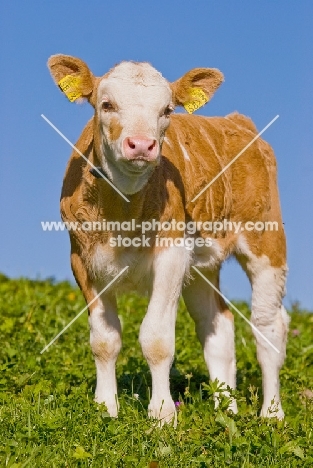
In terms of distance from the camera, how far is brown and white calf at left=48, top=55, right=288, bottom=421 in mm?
6734

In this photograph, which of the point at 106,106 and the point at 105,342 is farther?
the point at 105,342

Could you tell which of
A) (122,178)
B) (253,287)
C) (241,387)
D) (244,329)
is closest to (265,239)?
(253,287)

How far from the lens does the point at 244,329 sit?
11633 mm

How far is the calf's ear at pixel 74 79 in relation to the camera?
279 inches

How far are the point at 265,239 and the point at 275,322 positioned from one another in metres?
0.85

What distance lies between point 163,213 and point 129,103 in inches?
38.9

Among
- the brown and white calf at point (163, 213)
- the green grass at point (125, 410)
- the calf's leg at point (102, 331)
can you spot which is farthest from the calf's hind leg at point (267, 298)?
the calf's leg at point (102, 331)

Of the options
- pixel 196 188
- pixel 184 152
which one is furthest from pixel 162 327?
pixel 184 152

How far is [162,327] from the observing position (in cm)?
681

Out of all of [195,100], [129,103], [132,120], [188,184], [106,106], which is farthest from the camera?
[188,184]

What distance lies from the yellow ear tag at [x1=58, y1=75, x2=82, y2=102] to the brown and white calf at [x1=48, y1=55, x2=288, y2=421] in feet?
0.04

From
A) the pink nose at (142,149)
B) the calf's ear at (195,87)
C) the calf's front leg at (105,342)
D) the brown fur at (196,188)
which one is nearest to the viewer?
the pink nose at (142,149)

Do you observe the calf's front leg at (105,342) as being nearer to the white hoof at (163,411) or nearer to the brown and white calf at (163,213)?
the brown and white calf at (163,213)

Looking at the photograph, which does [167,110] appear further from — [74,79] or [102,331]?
[102,331]
